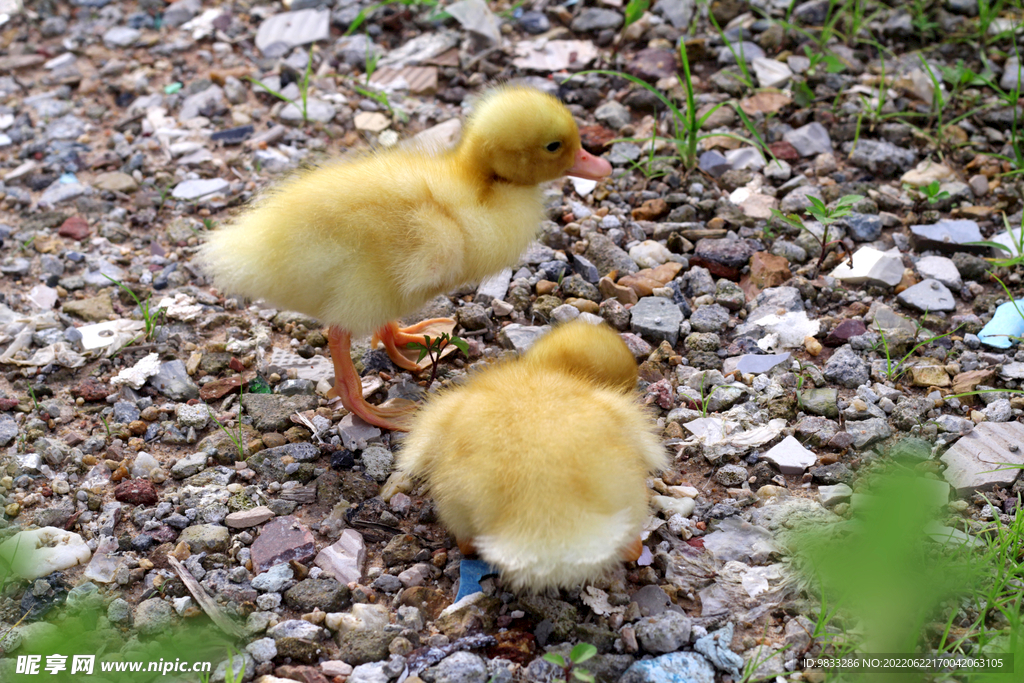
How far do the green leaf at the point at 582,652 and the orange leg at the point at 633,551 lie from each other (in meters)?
0.32

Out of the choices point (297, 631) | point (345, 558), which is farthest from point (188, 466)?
point (297, 631)

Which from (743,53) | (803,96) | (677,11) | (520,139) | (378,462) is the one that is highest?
(520,139)

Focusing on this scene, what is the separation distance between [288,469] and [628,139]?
236 centimetres

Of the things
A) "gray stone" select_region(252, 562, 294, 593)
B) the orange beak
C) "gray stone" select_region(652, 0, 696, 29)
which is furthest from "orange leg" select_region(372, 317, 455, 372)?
"gray stone" select_region(652, 0, 696, 29)

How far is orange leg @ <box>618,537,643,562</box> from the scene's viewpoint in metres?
2.34

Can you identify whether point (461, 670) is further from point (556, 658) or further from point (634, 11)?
point (634, 11)

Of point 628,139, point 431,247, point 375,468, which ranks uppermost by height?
point 431,247

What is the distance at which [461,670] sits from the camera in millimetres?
2129

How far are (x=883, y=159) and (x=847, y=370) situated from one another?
151cm

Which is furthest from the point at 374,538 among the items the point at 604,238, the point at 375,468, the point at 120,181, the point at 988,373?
the point at 120,181

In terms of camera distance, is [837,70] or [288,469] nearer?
[288,469]

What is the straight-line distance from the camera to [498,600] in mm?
2342

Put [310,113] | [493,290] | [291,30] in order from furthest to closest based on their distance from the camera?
[291,30]
[310,113]
[493,290]

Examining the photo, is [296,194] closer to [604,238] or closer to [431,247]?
[431,247]
